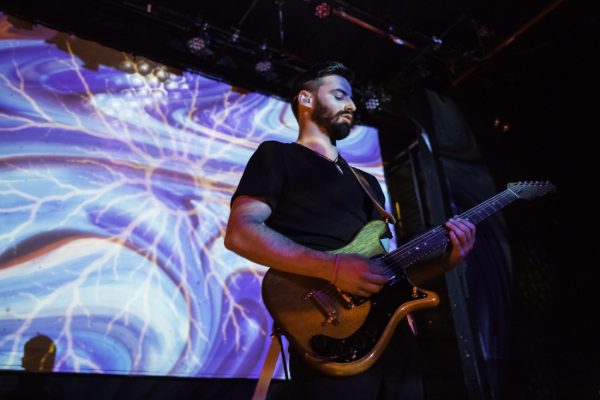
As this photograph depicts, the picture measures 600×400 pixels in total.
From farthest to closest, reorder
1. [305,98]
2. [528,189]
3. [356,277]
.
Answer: [528,189] < [305,98] < [356,277]

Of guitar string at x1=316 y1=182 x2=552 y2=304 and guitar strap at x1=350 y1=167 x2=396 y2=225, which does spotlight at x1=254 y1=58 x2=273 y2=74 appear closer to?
guitar strap at x1=350 y1=167 x2=396 y2=225

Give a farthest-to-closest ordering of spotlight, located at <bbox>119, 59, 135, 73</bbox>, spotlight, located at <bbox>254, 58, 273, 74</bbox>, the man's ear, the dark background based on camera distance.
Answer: spotlight, located at <bbox>254, 58, 273, 74</bbox> → spotlight, located at <bbox>119, 59, 135, 73</bbox> → the dark background → the man's ear

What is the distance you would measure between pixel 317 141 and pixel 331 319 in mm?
957

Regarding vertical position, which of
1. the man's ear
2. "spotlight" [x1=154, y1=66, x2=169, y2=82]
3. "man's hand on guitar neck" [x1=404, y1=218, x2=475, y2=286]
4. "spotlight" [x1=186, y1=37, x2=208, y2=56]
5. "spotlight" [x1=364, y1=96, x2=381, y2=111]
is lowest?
"man's hand on guitar neck" [x1=404, y1=218, x2=475, y2=286]

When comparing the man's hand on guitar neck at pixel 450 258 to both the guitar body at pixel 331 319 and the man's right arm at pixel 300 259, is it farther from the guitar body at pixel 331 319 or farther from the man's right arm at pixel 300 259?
the man's right arm at pixel 300 259

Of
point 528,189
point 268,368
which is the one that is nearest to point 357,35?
point 528,189

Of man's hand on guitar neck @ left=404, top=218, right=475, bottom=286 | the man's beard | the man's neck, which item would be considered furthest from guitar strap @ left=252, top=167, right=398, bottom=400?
the man's beard

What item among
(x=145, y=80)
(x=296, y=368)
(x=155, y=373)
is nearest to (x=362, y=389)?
(x=296, y=368)

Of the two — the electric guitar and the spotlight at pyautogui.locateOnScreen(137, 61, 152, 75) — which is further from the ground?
the spotlight at pyautogui.locateOnScreen(137, 61, 152, 75)

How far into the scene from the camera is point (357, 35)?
187 inches

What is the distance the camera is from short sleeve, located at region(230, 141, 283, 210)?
5.16 ft

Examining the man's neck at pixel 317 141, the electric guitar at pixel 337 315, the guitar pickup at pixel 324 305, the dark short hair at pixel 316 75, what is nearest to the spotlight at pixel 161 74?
the dark short hair at pixel 316 75

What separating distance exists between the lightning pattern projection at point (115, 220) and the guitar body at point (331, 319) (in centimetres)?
199

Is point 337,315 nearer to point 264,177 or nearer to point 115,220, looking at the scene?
point 264,177
